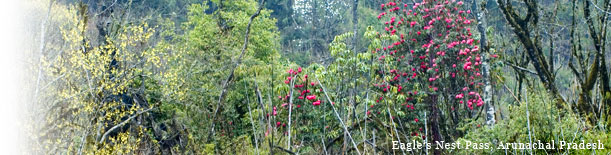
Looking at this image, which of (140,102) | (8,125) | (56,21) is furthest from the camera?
(56,21)

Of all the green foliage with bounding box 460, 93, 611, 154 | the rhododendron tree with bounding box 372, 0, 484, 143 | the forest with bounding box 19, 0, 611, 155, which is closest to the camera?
the green foliage with bounding box 460, 93, 611, 154

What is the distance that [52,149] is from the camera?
5754 mm

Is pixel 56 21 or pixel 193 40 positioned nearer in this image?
pixel 56 21

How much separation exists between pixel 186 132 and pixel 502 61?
4.78 m

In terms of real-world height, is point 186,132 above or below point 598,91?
below

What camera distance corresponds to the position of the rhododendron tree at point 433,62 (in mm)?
6541

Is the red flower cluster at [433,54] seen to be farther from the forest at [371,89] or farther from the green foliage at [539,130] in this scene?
the green foliage at [539,130]

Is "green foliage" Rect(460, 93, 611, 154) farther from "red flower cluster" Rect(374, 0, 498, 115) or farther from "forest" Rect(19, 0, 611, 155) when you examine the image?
"red flower cluster" Rect(374, 0, 498, 115)

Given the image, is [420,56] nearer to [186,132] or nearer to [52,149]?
[186,132]

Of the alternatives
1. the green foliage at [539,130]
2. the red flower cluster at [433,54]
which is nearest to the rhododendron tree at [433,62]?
the red flower cluster at [433,54]

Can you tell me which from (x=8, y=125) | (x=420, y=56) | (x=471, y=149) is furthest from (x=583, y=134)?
(x=8, y=125)

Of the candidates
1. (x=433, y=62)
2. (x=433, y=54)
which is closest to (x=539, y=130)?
(x=433, y=62)

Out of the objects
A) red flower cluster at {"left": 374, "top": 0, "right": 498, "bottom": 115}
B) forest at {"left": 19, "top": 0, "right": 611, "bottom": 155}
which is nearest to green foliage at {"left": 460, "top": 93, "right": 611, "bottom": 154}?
forest at {"left": 19, "top": 0, "right": 611, "bottom": 155}

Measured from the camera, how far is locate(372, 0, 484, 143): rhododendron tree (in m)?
6.54
